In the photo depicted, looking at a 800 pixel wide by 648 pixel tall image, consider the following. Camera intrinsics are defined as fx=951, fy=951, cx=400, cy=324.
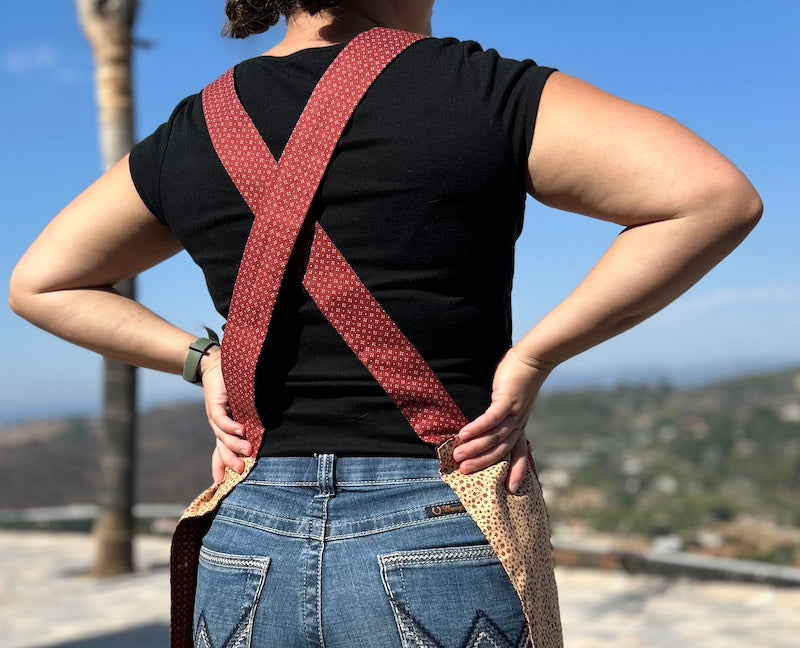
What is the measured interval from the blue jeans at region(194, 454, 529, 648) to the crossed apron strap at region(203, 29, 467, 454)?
0.37 ft

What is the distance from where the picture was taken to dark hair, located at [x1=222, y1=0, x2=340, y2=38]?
4.99 ft

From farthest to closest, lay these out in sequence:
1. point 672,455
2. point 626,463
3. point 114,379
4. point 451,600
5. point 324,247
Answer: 1. point 672,455
2. point 626,463
3. point 114,379
4. point 324,247
5. point 451,600

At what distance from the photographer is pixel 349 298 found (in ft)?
4.42

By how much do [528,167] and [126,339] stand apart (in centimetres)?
84

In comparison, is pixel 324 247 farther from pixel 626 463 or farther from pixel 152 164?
pixel 626 463

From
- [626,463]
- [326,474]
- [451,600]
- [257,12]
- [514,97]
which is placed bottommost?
[451,600]

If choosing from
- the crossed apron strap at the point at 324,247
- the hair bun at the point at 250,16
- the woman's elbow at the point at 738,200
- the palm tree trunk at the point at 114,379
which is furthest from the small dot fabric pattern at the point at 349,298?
the palm tree trunk at the point at 114,379

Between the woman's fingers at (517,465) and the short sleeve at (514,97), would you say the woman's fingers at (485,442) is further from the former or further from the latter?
the short sleeve at (514,97)

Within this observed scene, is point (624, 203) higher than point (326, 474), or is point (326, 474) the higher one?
point (624, 203)

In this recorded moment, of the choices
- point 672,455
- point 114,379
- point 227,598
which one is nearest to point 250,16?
point 227,598

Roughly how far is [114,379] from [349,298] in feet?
22.1

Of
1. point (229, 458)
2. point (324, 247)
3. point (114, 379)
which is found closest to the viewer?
point (324, 247)

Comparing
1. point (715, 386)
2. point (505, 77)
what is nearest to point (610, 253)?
point (505, 77)

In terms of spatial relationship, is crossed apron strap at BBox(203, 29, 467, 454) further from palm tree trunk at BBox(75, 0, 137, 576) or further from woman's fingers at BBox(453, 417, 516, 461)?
palm tree trunk at BBox(75, 0, 137, 576)
